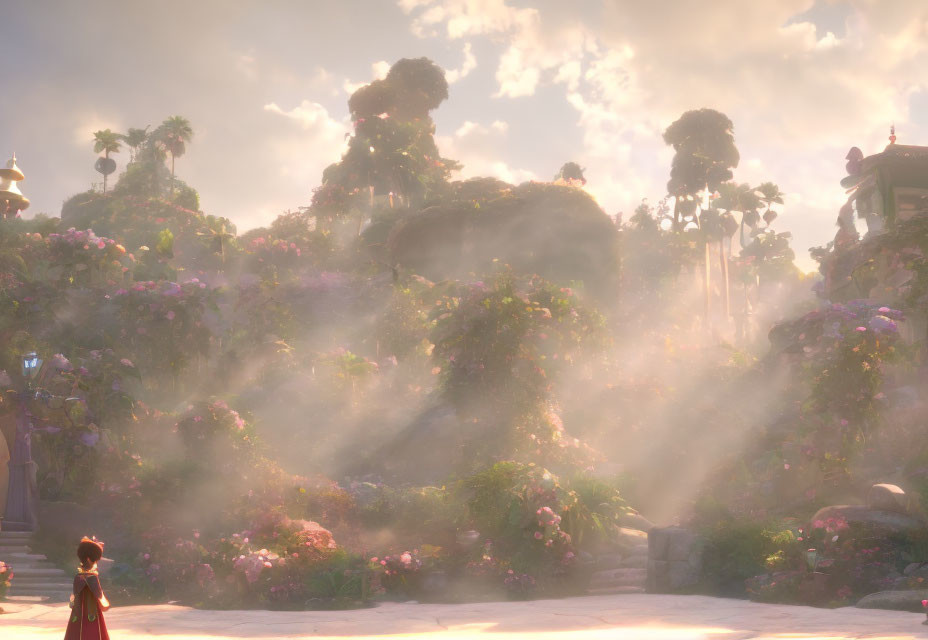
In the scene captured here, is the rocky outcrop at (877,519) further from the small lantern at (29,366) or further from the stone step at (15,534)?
the stone step at (15,534)

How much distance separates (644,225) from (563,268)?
16.8m

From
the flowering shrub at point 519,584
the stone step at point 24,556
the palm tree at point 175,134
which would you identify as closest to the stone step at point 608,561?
the flowering shrub at point 519,584

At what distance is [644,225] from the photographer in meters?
44.6

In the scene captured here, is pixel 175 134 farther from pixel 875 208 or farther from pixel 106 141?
pixel 875 208

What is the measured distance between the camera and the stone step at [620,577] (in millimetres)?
12780

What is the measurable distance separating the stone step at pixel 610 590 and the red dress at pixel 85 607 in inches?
335

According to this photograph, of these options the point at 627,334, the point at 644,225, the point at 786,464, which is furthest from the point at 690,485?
the point at 644,225

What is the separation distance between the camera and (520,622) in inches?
343

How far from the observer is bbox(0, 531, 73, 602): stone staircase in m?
12.4

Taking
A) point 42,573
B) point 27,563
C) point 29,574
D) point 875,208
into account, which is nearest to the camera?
point 29,574

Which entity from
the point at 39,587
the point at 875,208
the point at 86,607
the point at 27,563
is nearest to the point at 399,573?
the point at 39,587

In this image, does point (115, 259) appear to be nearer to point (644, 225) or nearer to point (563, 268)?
point (563, 268)

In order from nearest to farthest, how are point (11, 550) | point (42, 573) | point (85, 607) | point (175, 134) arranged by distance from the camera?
1. point (85, 607)
2. point (42, 573)
3. point (11, 550)
4. point (175, 134)

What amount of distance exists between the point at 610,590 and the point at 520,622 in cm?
453
